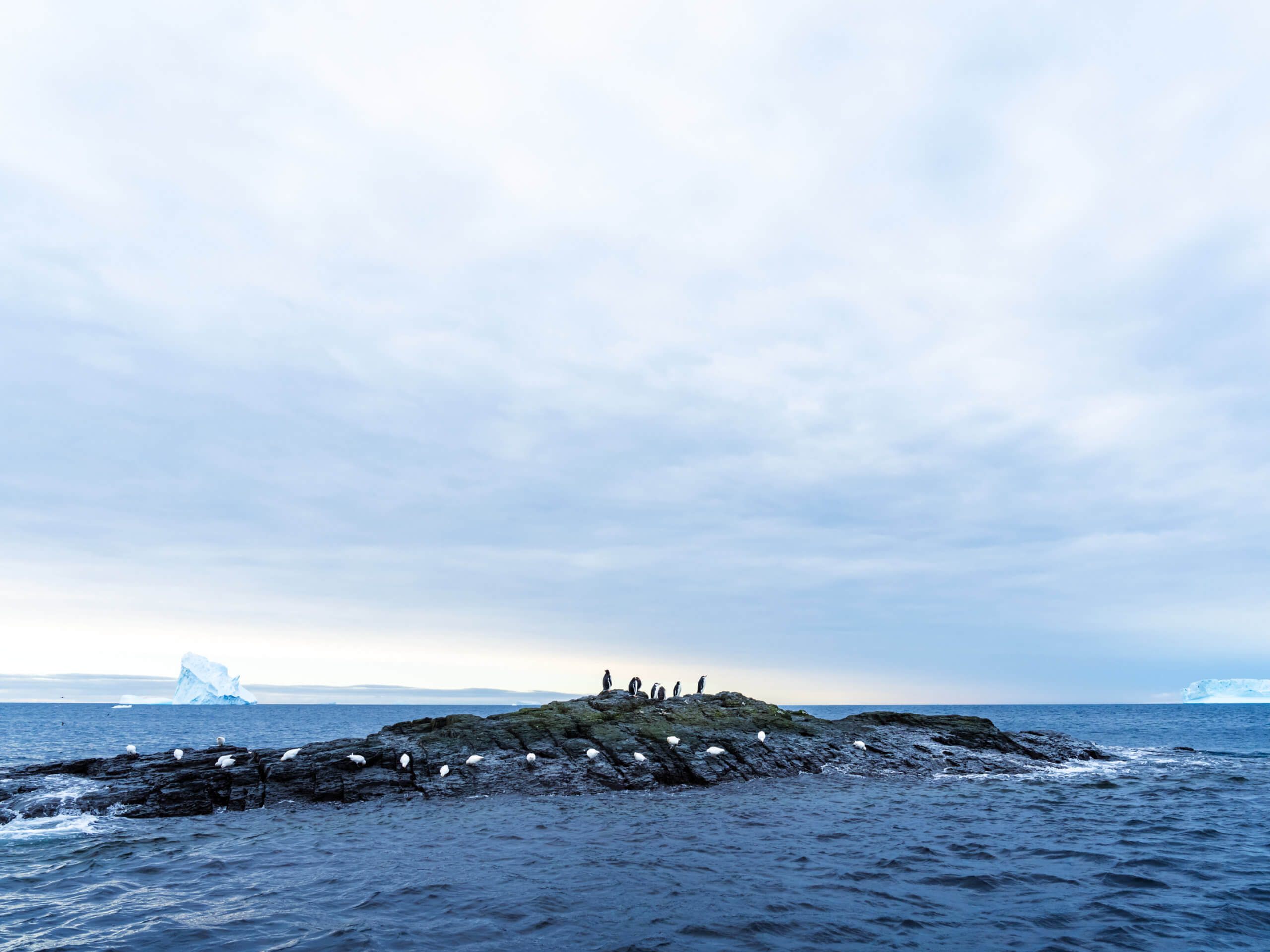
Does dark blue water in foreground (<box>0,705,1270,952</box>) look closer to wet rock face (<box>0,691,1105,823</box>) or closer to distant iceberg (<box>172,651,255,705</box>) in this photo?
wet rock face (<box>0,691,1105,823</box>)

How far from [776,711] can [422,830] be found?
24.9 metres

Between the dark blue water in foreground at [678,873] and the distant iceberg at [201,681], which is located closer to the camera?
the dark blue water in foreground at [678,873]

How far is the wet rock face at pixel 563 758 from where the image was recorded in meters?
28.5

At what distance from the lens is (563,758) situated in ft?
109

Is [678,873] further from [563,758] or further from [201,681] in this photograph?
[201,681]

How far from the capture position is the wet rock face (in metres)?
28.5

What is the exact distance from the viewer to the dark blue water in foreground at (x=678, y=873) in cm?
1363

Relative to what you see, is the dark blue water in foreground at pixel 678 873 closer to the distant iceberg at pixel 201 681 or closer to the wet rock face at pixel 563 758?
the wet rock face at pixel 563 758

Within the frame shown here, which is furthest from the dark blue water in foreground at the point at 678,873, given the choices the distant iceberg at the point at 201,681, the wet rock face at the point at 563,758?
the distant iceberg at the point at 201,681

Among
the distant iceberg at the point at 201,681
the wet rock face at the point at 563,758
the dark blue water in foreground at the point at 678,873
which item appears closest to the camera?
the dark blue water in foreground at the point at 678,873

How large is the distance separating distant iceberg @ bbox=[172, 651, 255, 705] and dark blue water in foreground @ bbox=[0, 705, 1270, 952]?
605ft

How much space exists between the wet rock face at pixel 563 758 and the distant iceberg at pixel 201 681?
569ft

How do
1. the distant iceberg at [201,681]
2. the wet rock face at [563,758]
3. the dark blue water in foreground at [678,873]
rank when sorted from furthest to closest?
1. the distant iceberg at [201,681]
2. the wet rock face at [563,758]
3. the dark blue water in foreground at [678,873]

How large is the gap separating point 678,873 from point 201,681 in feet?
682
